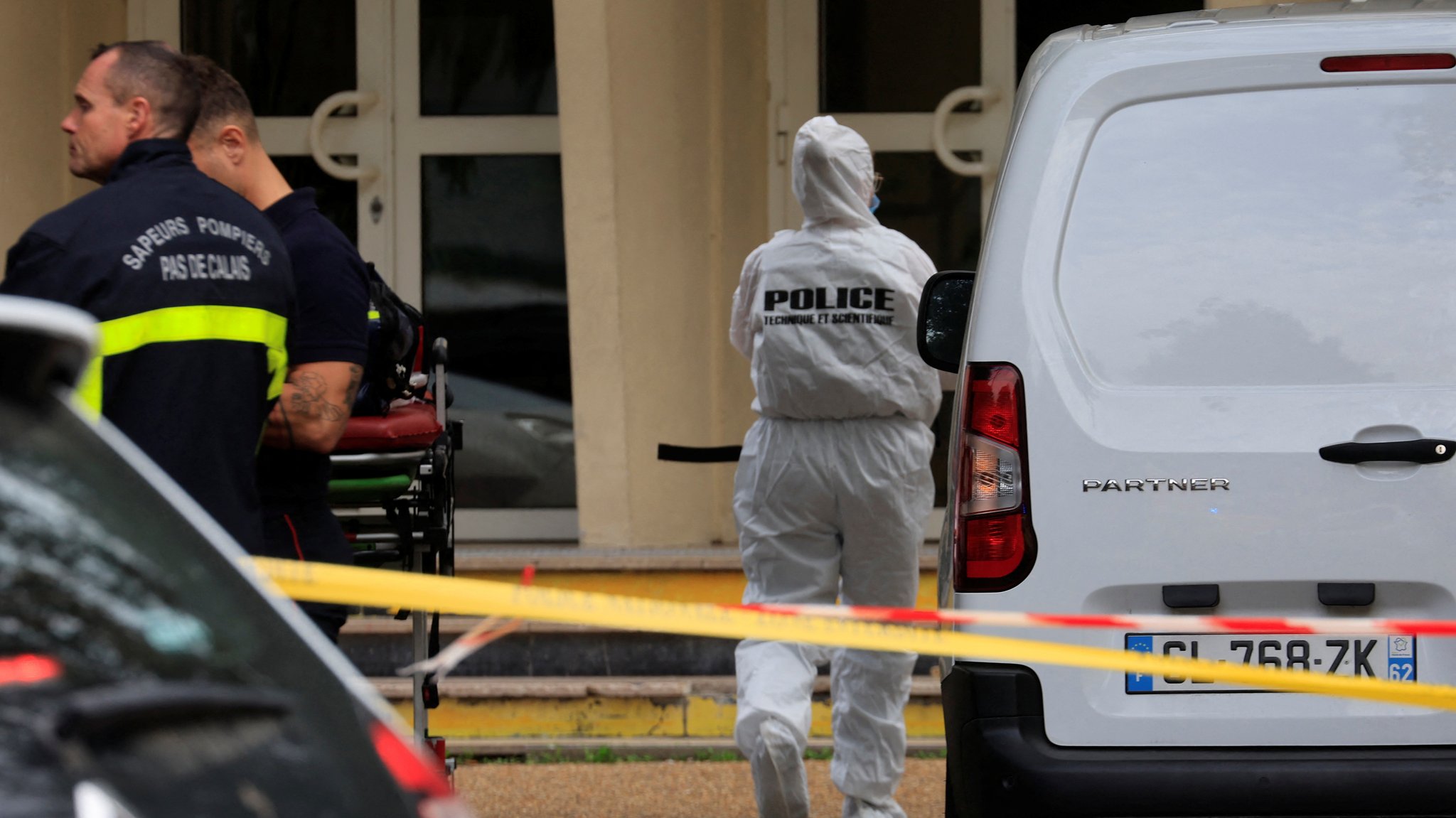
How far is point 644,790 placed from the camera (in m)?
5.77

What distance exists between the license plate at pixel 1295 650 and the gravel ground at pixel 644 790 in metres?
2.33

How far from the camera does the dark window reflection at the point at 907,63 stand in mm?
8211

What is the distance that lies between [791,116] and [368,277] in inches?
170

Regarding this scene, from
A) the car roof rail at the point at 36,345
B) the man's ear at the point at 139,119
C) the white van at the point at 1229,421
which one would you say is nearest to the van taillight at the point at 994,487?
the white van at the point at 1229,421

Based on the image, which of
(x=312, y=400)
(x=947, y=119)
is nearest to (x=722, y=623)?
(x=312, y=400)

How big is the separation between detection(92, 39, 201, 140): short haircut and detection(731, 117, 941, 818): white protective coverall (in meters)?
2.13

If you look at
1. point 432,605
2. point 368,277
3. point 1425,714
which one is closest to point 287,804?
point 432,605

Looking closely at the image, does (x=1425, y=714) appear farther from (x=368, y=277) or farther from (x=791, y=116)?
(x=791, y=116)

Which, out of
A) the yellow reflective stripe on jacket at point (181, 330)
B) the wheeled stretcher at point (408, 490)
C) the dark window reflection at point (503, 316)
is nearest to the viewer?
the yellow reflective stripe on jacket at point (181, 330)

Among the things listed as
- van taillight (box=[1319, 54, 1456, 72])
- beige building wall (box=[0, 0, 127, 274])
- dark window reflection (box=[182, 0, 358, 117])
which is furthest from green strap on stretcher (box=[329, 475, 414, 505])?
dark window reflection (box=[182, 0, 358, 117])

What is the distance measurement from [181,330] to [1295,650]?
2185 mm

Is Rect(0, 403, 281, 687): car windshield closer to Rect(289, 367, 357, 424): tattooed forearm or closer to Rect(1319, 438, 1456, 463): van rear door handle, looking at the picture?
Rect(289, 367, 357, 424): tattooed forearm

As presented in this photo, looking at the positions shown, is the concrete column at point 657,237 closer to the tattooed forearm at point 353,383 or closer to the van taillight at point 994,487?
the tattooed forearm at point 353,383

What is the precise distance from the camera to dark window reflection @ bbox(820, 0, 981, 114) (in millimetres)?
8211
